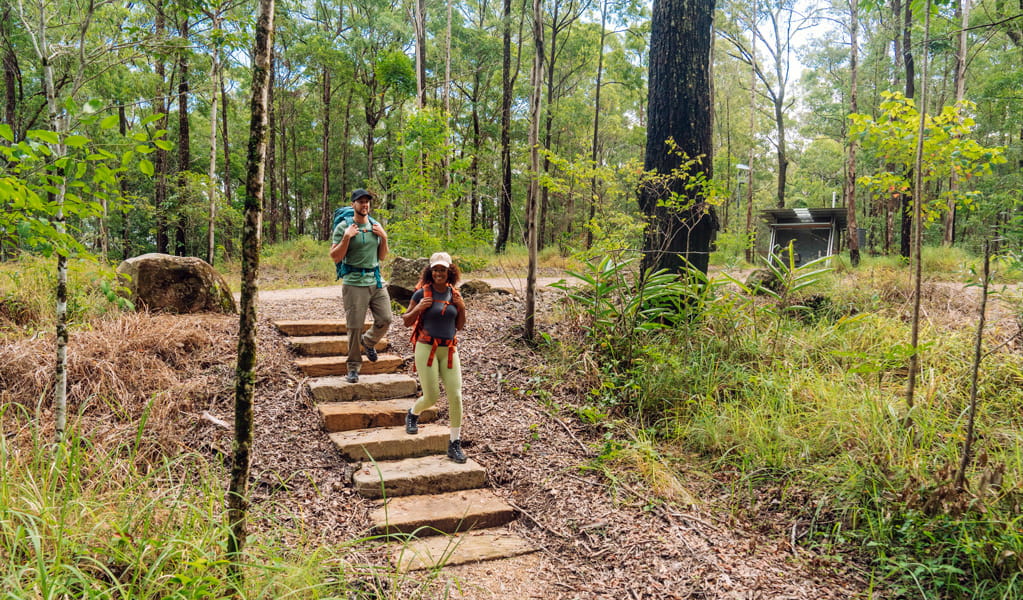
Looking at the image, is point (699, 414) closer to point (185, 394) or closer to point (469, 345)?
point (469, 345)

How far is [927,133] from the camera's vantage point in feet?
13.5

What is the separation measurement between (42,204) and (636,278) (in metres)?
4.92

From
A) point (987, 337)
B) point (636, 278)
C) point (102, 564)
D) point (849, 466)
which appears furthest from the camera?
point (636, 278)

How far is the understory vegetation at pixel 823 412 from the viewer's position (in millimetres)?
2902

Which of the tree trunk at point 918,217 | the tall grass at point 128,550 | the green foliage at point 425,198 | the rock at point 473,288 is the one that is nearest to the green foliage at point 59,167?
the tall grass at point 128,550

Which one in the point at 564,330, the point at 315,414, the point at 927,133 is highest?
the point at 927,133

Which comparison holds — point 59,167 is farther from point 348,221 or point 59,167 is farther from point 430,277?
point 348,221

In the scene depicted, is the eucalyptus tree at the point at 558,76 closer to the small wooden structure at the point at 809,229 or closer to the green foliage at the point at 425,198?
the small wooden structure at the point at 809,229

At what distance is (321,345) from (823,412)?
4427 mm

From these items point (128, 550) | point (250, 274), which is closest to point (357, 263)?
point (250, 274)

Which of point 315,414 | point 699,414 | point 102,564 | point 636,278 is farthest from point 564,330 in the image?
point 102,564

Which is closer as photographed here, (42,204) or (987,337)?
(42,204)

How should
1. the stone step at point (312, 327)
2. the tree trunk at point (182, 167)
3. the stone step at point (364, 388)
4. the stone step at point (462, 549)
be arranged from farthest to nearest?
the tree trunk at point (182, 167), the stone step at point (312, 327), the stone step at point (364, 388), the stone step at point (462, 549)

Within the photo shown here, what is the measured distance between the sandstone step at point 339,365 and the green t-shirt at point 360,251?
843 mm
